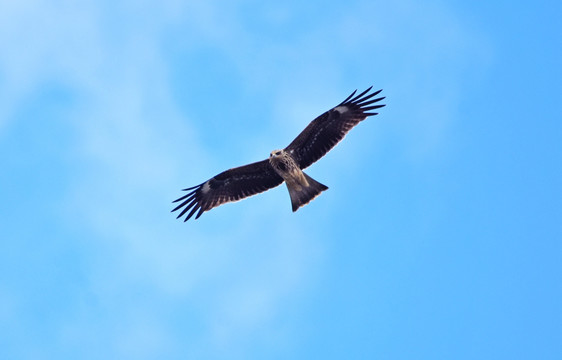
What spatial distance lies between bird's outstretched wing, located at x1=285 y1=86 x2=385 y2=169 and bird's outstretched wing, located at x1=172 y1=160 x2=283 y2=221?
73 centimetres

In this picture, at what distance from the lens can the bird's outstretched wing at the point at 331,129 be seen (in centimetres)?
1669

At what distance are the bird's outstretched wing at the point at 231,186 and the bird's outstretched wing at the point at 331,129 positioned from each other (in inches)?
28.9

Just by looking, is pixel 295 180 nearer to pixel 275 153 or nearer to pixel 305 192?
pixel 305 192

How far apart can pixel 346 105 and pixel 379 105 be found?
2.14ft

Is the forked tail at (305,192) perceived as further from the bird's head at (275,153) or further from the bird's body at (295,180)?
the bird's head at (275,153)

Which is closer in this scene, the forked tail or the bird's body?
the bird's body

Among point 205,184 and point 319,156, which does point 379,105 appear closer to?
point 319,156

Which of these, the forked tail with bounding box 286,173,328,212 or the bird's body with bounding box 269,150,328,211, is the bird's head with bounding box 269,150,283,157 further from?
the forked tail with bounding box 286,173,328,212

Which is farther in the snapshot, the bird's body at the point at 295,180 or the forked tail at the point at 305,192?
the forked tail at the point at 305,192

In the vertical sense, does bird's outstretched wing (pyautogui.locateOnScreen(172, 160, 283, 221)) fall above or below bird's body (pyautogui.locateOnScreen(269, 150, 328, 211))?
above

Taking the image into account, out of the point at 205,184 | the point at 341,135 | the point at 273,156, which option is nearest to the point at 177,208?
the point at 205,184

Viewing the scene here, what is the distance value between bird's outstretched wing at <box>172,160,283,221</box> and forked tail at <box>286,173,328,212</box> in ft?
1.84

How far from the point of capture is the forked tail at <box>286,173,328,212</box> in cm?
1658

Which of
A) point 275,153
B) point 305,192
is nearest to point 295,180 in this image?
point 305,192
